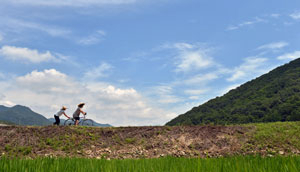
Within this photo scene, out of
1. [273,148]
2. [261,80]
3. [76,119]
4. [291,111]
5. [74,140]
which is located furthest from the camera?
[261,80]

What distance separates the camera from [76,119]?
20.4 m

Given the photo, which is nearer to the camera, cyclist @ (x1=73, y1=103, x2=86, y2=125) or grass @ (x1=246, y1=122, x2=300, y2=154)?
grass @ (x1=246, y1=122, x2=300, y2=154)

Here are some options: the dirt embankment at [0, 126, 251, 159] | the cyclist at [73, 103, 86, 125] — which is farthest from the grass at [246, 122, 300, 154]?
the cyclist at [73, 103, 86, 125]

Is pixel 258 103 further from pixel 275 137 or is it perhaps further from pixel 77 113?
pixel 77 113

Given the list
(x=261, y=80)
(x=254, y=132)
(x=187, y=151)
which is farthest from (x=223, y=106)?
(x=187, y=151)

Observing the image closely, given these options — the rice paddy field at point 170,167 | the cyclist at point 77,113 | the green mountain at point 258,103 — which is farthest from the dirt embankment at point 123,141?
the green mountain at point 258,103

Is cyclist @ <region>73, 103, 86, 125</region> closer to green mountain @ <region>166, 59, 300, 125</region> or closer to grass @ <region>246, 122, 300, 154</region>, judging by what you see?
grass @ <region>246, 122, 300, 154</region>

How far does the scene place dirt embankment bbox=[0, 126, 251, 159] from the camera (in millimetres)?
14961

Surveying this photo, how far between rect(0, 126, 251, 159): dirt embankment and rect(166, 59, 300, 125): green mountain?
24765mm

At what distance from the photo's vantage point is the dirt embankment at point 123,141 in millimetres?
14961

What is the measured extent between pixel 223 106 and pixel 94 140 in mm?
46544

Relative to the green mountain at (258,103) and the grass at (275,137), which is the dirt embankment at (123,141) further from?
the green mountain at (258,103)

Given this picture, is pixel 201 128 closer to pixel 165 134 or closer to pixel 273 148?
pixel 165 134

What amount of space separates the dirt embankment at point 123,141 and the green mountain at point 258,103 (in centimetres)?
2477
